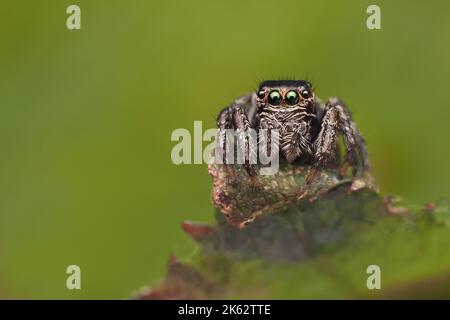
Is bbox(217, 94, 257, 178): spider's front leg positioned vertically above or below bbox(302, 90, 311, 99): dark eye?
below

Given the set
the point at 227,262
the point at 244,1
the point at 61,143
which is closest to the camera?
the point at 227,262

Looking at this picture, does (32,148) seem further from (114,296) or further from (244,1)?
(244,1)

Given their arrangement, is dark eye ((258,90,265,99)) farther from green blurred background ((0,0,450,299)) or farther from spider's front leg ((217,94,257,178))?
green blurred background ((0,0,450,299))

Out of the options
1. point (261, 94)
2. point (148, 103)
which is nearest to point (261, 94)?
point (261, 94)

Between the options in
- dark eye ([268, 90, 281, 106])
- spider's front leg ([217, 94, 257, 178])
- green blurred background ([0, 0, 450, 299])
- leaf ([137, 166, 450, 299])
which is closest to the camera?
spider's front leg ([217, 94, 257, 178])

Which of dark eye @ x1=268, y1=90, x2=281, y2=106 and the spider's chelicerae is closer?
the spider's chelicerae

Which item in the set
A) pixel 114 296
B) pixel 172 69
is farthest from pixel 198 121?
pixel 114 296

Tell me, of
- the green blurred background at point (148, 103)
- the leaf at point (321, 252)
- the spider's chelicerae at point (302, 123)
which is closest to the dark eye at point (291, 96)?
the spider's chelicerae at point (302, 123)

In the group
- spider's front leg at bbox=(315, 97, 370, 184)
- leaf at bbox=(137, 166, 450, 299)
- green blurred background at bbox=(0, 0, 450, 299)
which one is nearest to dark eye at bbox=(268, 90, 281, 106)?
spider's front leg at bbox=(315, 97, 370, 184)
